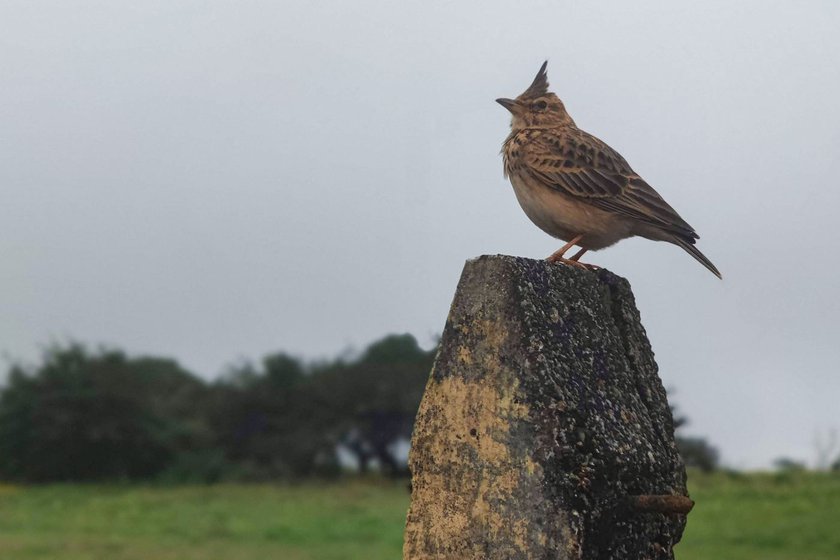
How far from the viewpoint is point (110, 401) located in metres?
37.8

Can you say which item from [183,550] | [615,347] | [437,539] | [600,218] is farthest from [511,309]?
[183,550]

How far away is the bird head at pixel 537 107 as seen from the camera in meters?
6.91

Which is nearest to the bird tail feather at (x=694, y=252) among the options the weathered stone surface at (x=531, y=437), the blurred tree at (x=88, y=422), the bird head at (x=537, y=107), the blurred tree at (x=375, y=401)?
the bird head at (x=537, y=107)

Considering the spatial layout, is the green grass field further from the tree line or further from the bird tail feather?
the bird tail feather

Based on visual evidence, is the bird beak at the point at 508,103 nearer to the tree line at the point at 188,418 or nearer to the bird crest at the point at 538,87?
the bird crest at the point at 538,87

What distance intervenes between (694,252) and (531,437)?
8.56 feet

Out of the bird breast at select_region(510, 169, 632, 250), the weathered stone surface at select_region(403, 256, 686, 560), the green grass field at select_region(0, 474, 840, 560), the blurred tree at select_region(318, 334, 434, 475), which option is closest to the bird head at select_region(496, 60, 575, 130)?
the bird breast at select_region(510, 169, 632, 250)

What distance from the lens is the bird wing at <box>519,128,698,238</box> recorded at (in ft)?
19.5

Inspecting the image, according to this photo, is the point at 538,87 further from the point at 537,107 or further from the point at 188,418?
the point at 188,418

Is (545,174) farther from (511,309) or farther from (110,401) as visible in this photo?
(110,401)

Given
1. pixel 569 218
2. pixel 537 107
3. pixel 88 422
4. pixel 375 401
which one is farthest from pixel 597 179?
pixel 88 422

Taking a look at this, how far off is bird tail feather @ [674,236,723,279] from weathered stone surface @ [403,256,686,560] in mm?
1962

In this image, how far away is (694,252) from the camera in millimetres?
6027

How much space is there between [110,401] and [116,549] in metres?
14.4
